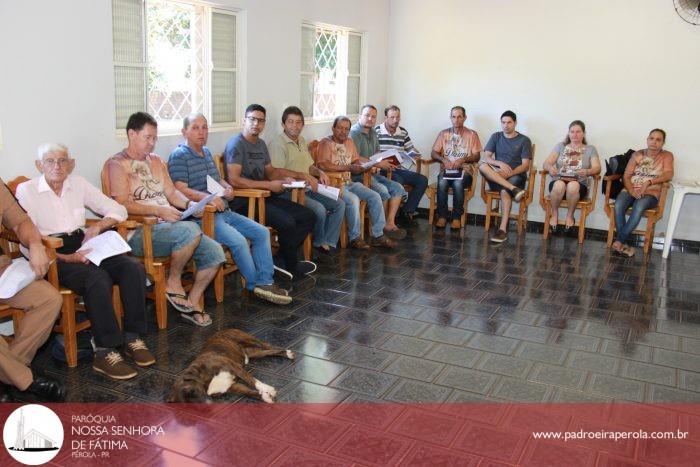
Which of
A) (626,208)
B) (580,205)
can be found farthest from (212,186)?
(626,208)

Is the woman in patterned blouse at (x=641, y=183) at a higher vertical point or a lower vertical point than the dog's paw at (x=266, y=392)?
higher

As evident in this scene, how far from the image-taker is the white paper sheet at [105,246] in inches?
128

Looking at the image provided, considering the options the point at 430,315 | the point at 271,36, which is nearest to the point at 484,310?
the point at 430,315

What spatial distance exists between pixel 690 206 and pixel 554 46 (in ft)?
6.84

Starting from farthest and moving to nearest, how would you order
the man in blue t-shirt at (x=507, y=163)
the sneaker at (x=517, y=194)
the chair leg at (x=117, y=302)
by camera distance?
the man in blue t-shirt at (x=507, y=163), the sneaker at (x=517, y=194), the chair leg at (x=117, y=302)

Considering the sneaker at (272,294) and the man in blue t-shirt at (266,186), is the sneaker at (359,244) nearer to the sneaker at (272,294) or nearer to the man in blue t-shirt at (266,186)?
the man in blue t-shirt at (266,186)

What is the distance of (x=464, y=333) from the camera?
386 cm

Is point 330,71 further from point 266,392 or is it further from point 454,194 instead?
point 266,392

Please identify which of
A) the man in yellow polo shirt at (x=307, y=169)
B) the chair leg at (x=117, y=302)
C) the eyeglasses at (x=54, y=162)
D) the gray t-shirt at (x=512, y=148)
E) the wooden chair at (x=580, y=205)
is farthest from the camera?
the gray t-shirt at (x=512, y=148)

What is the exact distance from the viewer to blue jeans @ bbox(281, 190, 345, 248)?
5.27 metres

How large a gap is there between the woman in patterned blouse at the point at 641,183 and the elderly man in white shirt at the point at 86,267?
14.6ft

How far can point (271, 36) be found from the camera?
5.50 meters

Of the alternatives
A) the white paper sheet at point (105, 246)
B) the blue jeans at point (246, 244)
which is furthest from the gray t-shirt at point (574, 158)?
the white paper sheet at point (105, 246)

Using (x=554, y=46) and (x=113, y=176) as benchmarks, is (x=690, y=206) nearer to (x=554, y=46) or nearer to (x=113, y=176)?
(x=554, y=46)
